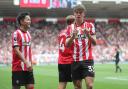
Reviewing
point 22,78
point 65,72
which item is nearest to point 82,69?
point 22,78

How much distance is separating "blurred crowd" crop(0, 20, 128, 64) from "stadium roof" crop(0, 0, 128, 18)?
110 cm

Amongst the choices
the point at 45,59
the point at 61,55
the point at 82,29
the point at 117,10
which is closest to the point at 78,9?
the point at 82,29

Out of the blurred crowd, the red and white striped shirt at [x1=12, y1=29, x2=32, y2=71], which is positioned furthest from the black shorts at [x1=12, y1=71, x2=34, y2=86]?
the blurred crowd

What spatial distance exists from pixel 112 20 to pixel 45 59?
11604 millimetres

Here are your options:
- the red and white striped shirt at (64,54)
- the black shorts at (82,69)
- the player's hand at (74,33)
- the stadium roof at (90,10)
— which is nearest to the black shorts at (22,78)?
the black shorts at (82,69)

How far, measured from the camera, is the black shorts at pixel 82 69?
33.6 ft

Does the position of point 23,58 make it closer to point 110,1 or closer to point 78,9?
point 78,9

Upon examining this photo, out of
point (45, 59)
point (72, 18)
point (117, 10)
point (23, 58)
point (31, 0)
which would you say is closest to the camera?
point (23, 58)

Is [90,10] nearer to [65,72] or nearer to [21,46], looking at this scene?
[65,72]

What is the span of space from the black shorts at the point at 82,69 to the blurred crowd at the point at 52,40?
33654 millimetres

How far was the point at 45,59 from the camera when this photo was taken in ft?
150

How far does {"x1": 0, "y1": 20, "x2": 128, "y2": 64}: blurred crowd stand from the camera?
4622cm

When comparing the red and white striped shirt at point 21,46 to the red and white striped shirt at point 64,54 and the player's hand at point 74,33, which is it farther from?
the red and white striped shirt at point 64,54

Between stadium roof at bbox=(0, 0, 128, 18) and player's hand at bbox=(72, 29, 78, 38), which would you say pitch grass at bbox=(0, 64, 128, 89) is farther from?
stadium roof at bbox=(0, 0, 128, 18)
